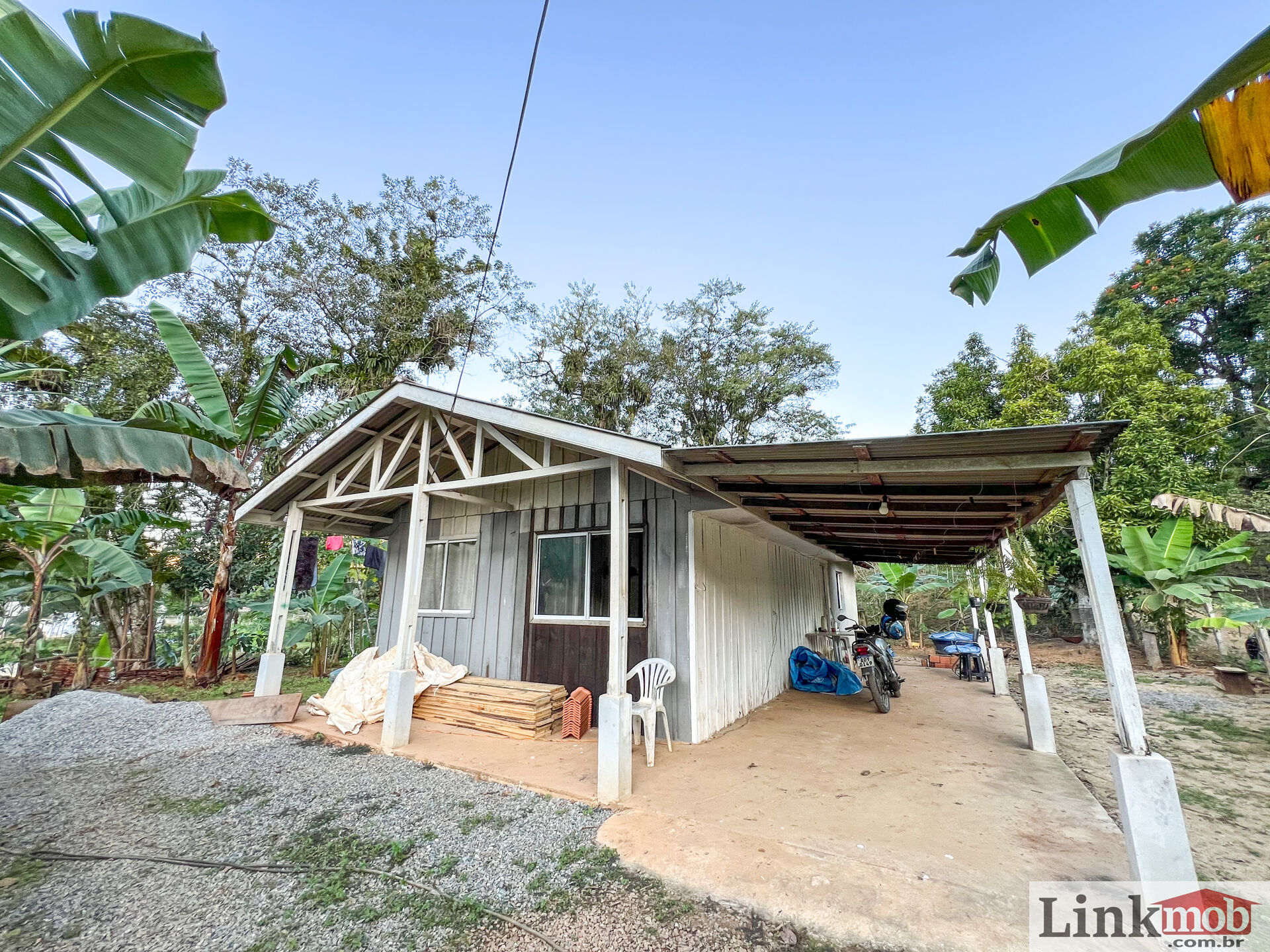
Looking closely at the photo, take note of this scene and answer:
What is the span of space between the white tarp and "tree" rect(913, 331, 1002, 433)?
1317cm

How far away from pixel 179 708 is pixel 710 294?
15.9m

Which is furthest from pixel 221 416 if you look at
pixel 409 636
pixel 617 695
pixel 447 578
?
pixel 617 695

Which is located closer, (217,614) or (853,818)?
(853,818)

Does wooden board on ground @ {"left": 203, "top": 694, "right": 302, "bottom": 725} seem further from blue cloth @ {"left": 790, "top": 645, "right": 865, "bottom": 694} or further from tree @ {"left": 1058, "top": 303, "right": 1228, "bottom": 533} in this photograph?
tree @ {"left": 1058, "top": 303, "right": 1228, "bottom": 533}

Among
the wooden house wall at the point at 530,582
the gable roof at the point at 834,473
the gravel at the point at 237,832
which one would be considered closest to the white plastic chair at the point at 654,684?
the wooden house wall at the point at 530,582

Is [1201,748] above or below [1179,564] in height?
below

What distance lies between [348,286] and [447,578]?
9281 mm

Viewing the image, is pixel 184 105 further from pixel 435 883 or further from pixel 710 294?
pixel 710 294

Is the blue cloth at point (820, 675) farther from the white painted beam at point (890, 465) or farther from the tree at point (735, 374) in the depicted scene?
the tree at point (735, 374)

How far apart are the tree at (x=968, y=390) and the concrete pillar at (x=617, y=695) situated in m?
12.2

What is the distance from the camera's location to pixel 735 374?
15656mm

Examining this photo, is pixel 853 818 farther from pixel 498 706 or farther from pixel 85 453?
pixel 85 453

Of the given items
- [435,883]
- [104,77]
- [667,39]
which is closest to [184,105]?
[104,77]
